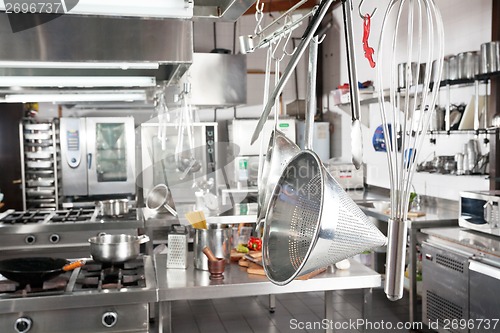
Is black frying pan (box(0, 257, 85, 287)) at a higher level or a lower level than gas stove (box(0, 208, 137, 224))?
higher

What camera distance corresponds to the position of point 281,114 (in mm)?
7598

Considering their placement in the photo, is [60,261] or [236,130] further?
[236,130]

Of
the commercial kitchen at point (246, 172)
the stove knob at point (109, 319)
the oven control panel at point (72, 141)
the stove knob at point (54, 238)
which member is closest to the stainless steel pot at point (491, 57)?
the commercial kitchen at point (246, 172)

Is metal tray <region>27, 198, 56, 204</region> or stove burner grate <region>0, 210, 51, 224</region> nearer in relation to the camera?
stove burner grate <region>0, 210, 51, 224</region>

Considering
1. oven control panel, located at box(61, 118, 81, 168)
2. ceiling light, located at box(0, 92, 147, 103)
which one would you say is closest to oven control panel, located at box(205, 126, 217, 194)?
oven control panel, located at box(61, 118, 81, 168)

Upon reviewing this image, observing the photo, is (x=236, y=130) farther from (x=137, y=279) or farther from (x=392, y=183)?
(x=392, y=183)

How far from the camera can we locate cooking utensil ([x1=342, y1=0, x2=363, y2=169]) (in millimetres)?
942

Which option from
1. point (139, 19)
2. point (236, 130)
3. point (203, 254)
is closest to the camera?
point (139, 19)

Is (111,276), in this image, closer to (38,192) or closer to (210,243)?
(210,243)

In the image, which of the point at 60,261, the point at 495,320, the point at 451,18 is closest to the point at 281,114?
the point at 451,18

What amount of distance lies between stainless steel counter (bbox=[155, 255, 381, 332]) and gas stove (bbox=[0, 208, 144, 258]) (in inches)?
59.7

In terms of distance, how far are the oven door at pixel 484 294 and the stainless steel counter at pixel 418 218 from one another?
1.68 ft

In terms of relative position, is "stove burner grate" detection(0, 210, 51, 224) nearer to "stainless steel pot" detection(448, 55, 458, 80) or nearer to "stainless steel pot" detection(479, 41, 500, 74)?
"stainless steel pot" detection(448, 55, 458, 80)

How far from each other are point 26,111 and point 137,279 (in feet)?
17.7
